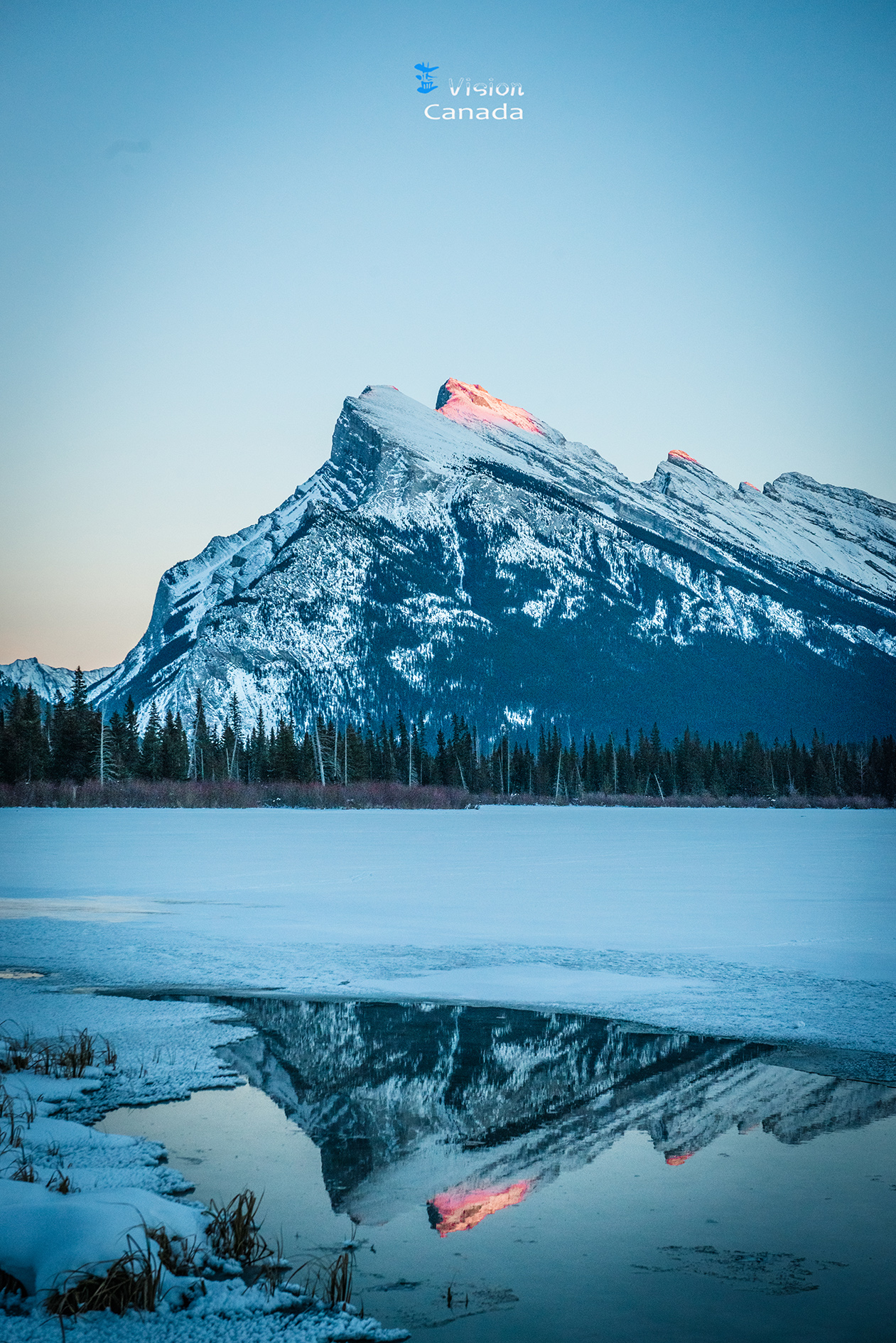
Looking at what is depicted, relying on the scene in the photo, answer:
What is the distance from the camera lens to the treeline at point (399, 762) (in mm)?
95812

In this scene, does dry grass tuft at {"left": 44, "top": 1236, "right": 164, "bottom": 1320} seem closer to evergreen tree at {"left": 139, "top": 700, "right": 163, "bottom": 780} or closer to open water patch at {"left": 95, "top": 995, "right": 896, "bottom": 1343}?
open water patch at {"left": 95, "top": 995, "right": 896, "bottom": 1343}

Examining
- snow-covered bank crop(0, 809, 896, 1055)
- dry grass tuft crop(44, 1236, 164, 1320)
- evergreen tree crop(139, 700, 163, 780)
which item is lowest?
snow-covered bank crop(0, 809, 896, 1055)

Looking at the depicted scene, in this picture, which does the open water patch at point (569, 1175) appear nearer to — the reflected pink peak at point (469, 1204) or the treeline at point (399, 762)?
the reflected pink peak at point (469, 1204)

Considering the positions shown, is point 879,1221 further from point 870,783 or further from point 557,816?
point 870,783

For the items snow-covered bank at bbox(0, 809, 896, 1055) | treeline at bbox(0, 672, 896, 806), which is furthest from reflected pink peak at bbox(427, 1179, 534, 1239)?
treeline at bbox(0, 672, 896, 806)

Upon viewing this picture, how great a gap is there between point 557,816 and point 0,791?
39.9m

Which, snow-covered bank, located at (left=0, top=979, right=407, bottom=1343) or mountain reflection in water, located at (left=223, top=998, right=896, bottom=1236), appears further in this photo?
mountain reflection in water, located at (left=223, top=998, right=896, bottom=1236)

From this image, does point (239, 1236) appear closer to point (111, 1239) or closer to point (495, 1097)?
point (111, 1239)

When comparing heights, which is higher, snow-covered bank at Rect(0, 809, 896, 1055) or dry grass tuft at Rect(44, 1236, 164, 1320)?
dry grass tuft at Rect(44, 1236, 164, 1320)

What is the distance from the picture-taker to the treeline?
95812mm

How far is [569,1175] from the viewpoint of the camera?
22.0ft

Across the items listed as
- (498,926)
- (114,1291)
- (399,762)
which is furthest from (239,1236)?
(399,762)

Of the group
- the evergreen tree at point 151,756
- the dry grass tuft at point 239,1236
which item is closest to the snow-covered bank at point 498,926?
the dry grass tuft at point 239,1236

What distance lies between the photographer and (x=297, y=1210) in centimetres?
610
